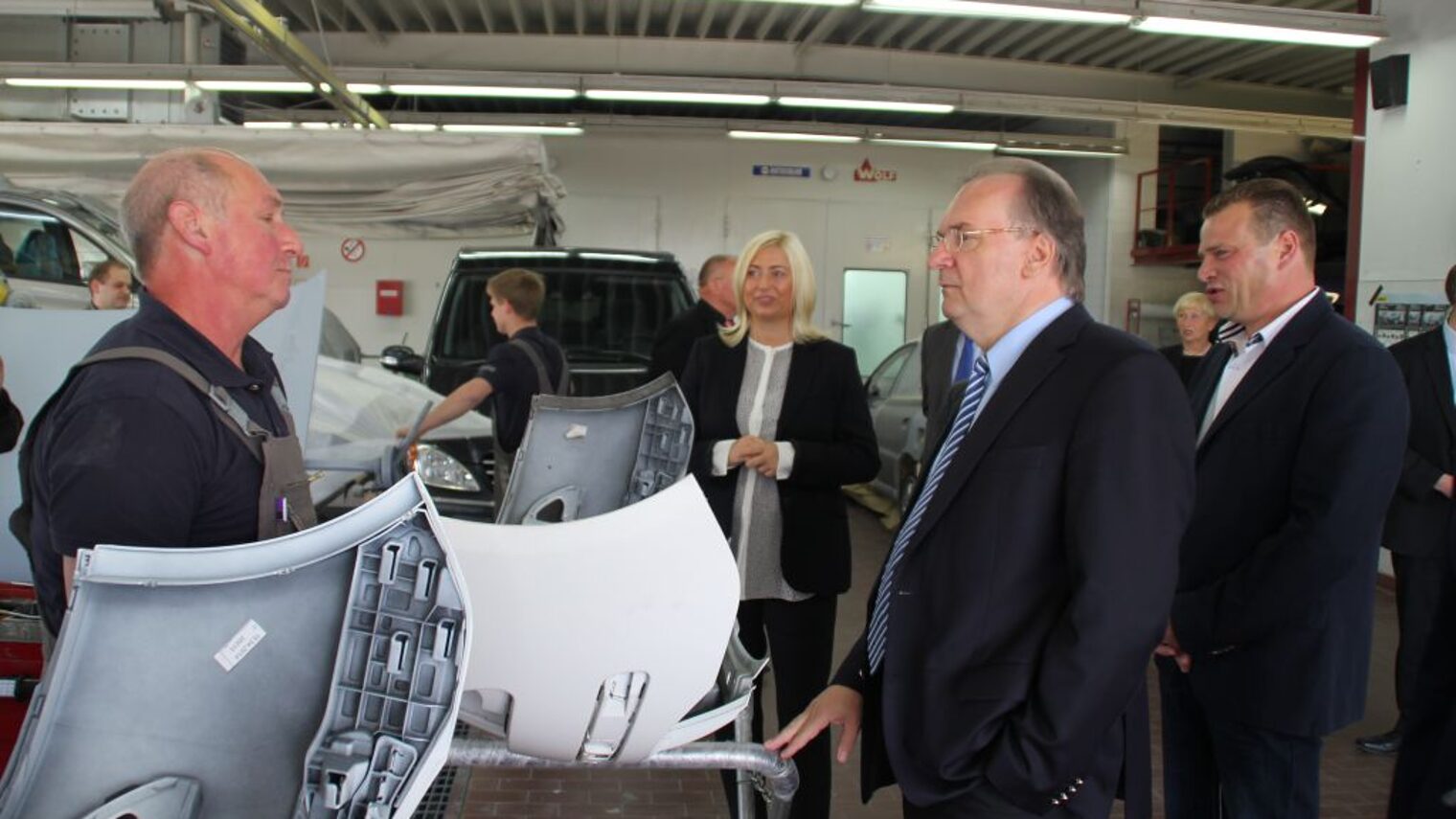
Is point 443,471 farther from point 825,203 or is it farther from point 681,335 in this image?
point 825,203

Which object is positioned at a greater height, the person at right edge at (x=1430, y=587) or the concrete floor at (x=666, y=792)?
the person at right edge at (x=1430, y=587)

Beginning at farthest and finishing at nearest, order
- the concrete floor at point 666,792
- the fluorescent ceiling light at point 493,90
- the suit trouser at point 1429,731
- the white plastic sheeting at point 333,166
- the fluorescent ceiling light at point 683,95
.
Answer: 1. the fluorescent ceiling light at point 683,95
2. the fluorescent ceiling light at point 493,90
3. the white plastic sheeting at point 333,166
4. the concrete floor at point 666,792
5. the suit trouser at point 1429,731

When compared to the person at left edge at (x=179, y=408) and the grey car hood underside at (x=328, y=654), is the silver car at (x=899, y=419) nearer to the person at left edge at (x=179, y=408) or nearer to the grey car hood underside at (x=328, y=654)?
the grey car hood underside at (x=328, y=654)

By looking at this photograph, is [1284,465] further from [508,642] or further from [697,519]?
[508,642]

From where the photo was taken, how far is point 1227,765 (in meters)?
2.33

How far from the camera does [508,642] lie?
168 centimetres

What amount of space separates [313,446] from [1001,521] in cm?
326

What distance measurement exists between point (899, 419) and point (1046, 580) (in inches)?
282

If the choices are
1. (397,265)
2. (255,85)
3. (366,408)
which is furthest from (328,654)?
(255,85)

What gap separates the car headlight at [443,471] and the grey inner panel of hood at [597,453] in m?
2.09

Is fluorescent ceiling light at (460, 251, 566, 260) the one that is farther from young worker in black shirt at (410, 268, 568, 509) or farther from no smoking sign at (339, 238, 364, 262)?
young worker in black shirt at (410, 268, 568, 509)

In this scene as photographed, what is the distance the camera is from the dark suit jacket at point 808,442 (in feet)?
9.99

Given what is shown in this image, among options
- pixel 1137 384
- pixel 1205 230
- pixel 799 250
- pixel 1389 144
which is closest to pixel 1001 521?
pixel 1137 384

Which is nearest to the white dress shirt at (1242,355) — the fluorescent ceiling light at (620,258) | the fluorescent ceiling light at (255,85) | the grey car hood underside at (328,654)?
the grey car hood underside at (328,654)
